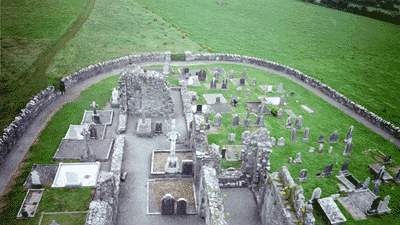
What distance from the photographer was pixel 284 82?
31.9 m

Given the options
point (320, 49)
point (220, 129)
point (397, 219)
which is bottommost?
point (397, 219)

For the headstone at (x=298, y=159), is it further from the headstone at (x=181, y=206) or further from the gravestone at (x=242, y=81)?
Result: the gravestone at (x=242, y=81)

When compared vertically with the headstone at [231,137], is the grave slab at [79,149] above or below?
below

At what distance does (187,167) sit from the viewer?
1705 cm

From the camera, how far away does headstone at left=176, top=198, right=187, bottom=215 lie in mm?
14211

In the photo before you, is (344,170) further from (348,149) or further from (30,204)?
(30,204)

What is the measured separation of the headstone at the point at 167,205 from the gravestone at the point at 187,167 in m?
3.02

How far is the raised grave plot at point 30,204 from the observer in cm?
1412

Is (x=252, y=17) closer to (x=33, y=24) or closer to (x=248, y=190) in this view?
(x=33, y=24)

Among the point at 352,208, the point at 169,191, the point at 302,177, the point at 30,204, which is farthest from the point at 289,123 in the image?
the point at 30,204

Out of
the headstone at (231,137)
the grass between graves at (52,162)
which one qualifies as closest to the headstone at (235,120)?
the headstone at (231,137)

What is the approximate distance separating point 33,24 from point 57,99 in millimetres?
25258

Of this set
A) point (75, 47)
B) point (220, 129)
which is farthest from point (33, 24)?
point (220, 129)

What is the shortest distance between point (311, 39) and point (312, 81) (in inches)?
890
